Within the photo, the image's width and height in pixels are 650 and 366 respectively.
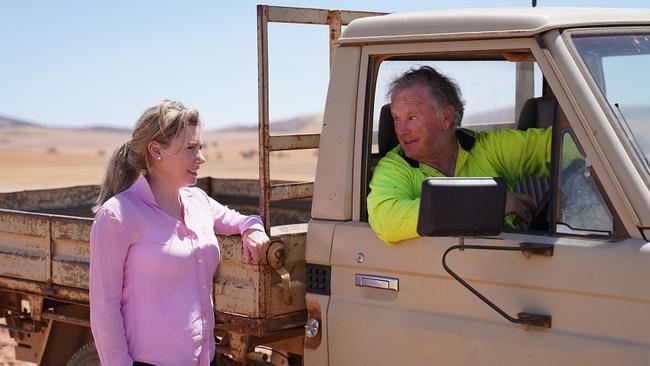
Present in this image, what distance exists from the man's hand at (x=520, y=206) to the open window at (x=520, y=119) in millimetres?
32

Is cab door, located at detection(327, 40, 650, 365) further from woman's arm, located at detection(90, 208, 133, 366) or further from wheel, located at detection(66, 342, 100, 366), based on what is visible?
wheel, located at detection(66, 342, 100, 366)

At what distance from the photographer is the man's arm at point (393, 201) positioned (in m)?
3.59

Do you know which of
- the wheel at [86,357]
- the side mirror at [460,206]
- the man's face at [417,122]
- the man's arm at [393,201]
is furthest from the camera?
the wheel at [86,357]

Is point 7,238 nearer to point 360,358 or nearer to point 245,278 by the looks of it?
point 245,278

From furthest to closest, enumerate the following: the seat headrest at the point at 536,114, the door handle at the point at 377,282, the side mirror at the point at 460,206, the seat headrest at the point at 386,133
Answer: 1. the seat headrest at the point at 536,114
2. the seat headrest at the point at 386,133
3. the door handle at the point at 377,282
4. the side mirror at the point at 460,206

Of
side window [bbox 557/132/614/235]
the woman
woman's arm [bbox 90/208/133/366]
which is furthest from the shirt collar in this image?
side window [bbox 557/132/614/235]

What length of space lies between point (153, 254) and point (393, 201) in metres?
0.86

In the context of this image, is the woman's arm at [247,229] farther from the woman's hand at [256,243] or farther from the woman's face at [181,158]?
the woman's face at [181,158]

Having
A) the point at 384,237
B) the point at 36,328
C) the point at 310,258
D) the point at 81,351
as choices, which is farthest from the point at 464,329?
the point at 36,328

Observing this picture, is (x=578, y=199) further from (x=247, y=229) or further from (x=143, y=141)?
(x=143, y=141)

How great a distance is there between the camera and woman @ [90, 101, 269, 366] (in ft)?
11.0

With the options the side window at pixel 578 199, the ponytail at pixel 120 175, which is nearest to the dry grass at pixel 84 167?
the ponytail at pixel 120 175

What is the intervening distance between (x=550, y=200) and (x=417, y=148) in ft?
2.26

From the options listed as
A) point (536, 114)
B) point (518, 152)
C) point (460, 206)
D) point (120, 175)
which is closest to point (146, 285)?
point (120, 175)
